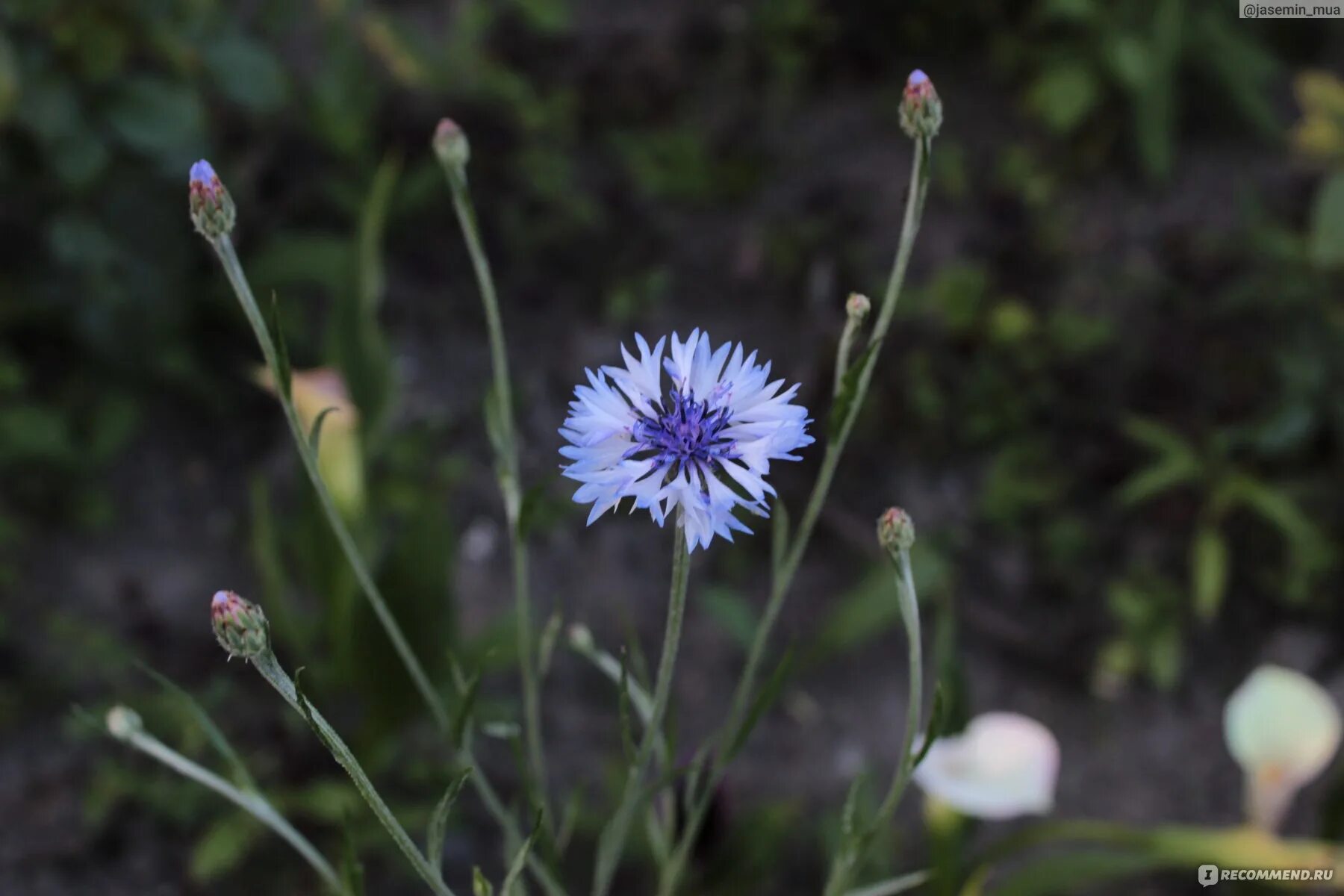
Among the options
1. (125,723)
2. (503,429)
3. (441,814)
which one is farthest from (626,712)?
(125,723)

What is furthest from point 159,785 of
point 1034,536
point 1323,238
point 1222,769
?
point 1323,238

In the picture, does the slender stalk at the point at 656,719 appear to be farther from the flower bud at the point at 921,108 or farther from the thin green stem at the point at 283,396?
the flower bud at the point at 921,108

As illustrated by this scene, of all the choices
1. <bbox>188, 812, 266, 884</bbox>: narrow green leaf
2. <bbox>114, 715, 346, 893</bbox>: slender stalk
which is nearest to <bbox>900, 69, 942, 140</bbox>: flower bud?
<bbox>114, 715, 346, 893</bbox>: slender stalk

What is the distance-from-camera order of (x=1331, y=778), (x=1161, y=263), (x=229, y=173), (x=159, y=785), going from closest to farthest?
(x=159, y=785), (x=1331, y=778), (x=229, y=173), (x=1161, y=263)

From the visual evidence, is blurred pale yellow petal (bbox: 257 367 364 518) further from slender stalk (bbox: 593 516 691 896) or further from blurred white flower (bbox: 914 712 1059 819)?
blurred white flower (bbox: 914 712 1059 819)

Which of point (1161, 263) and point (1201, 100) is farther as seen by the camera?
point (1201, 100)

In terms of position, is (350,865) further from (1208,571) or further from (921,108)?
(1208,571)

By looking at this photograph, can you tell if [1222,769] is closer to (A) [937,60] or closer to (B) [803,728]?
(B) [803,728]

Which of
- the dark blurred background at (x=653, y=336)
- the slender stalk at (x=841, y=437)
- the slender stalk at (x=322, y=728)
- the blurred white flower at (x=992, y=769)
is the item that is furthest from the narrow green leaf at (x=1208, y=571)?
the slender stalk at (x=322, y=728)
